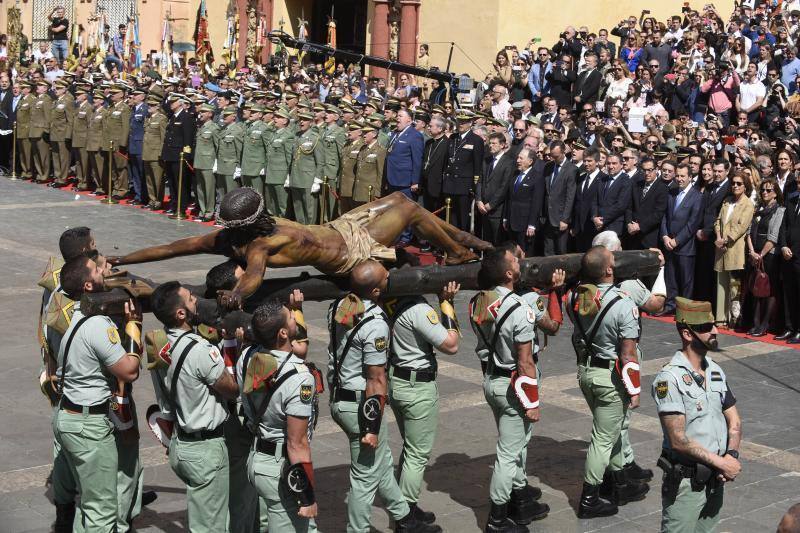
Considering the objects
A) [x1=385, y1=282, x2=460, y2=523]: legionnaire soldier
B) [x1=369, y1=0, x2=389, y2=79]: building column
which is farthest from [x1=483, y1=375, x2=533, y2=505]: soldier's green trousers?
[x1=369, y1=0, x2=389, y2=79]: building column

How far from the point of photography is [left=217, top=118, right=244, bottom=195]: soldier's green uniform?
2086 centimetres

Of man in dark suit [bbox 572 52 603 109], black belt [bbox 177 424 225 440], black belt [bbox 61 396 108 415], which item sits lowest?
black belt [bbox 177 424 225 440]

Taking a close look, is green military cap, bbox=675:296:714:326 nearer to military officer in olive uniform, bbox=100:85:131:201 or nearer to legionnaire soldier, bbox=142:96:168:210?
legionnaire soldier, bbox=142:96:168:210

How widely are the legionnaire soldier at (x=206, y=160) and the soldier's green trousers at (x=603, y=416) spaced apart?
44.5 feet

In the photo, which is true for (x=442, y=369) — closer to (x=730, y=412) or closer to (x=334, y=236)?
(x=334, y=236)

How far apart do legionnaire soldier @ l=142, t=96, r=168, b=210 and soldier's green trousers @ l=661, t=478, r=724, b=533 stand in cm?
1671

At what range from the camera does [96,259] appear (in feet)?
25.6

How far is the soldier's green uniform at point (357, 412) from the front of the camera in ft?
25.2

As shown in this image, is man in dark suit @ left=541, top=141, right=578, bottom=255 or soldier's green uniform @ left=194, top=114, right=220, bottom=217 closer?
man in dark suit @ left=541, top=141, right=578, bottom=255

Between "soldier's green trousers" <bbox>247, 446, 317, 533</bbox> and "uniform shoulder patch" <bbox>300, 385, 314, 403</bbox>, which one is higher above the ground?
"uniform shoulder patch" <bbox>300, 385, 314, 403</bbox>

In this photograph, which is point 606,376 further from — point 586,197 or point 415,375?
point 586,197

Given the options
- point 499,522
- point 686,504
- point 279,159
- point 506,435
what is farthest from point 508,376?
point 279,159

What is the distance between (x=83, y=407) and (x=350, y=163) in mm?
12120

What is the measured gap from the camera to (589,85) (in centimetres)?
2178
